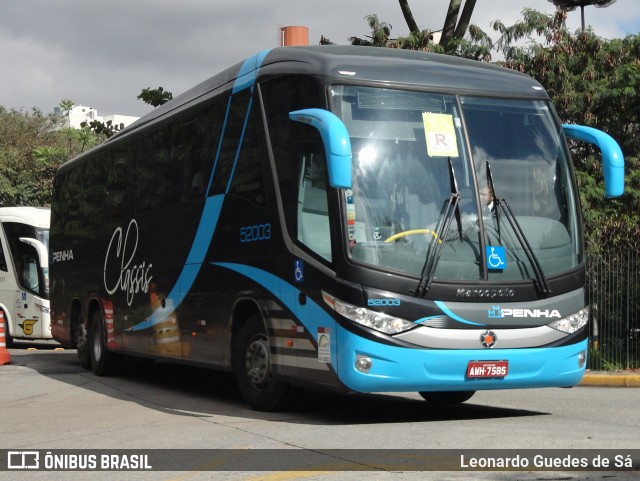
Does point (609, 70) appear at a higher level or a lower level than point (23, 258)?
higher

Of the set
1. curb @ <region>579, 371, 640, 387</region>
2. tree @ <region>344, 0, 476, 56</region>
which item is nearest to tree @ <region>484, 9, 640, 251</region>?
tree @ <region>344, 0, 476, 56</region>

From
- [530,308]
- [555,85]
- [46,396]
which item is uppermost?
[555,85]

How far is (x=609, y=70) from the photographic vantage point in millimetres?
22766

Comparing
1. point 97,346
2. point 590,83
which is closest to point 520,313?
point 97,346

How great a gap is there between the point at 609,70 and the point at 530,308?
43.4 feet

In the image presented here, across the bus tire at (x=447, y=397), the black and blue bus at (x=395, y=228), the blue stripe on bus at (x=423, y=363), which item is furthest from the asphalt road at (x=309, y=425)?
the black and blue bus at (x=395, y=228)

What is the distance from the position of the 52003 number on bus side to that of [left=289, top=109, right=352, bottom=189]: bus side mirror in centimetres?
181

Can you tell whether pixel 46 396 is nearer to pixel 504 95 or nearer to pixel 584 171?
pixel 504 95

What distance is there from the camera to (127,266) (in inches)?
655

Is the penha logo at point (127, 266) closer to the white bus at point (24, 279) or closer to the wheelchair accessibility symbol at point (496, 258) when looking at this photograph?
the wheelchair accessibility symbol at point (496, 258)

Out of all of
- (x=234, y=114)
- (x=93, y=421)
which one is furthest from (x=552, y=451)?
(x=234, y=114)

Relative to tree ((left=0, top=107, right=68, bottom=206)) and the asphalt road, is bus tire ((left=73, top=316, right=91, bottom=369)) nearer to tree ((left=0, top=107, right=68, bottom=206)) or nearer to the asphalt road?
the asphalt road

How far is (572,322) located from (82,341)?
1049cm

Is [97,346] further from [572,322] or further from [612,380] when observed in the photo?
[572,322]
